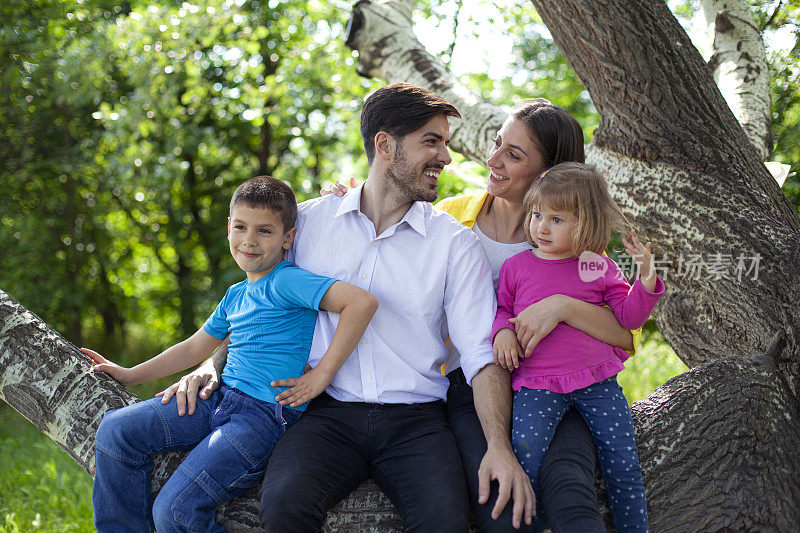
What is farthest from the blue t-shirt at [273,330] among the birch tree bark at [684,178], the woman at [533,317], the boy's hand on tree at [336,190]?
the birch tree bark at [684,178]

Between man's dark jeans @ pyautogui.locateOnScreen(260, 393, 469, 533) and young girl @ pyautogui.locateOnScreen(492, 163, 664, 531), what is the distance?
276 mm

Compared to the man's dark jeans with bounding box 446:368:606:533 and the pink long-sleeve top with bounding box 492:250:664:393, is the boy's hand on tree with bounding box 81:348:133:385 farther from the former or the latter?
the pink long-sleeve top with bounding box 492:250:664:393

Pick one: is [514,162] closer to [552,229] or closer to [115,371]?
[552,229]

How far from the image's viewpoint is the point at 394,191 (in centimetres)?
268

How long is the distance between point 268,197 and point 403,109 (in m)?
0.65

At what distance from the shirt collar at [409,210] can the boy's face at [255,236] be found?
30 centimetres

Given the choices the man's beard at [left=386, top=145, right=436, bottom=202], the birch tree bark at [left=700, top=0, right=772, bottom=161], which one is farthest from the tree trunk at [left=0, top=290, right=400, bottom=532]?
the birch tree bark at [left=700, top=0, right=772, bottom=161]

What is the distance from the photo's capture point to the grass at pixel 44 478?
4094 mm

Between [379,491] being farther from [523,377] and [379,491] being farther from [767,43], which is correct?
[767,43]

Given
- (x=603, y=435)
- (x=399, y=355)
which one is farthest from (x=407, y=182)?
(x=603, y=435)

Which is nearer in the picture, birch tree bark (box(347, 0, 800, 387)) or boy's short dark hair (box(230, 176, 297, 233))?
boy's short dark hair (box(230, 176, 297, 233))

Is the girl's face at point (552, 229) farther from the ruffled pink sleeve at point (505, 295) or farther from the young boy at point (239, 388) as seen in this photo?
the young boy at point (239, 388)

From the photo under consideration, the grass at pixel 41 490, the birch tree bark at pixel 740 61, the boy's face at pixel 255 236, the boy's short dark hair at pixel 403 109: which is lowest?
the grass at pixel 41 490

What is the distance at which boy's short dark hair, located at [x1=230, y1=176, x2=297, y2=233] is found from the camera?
2.46 metres
